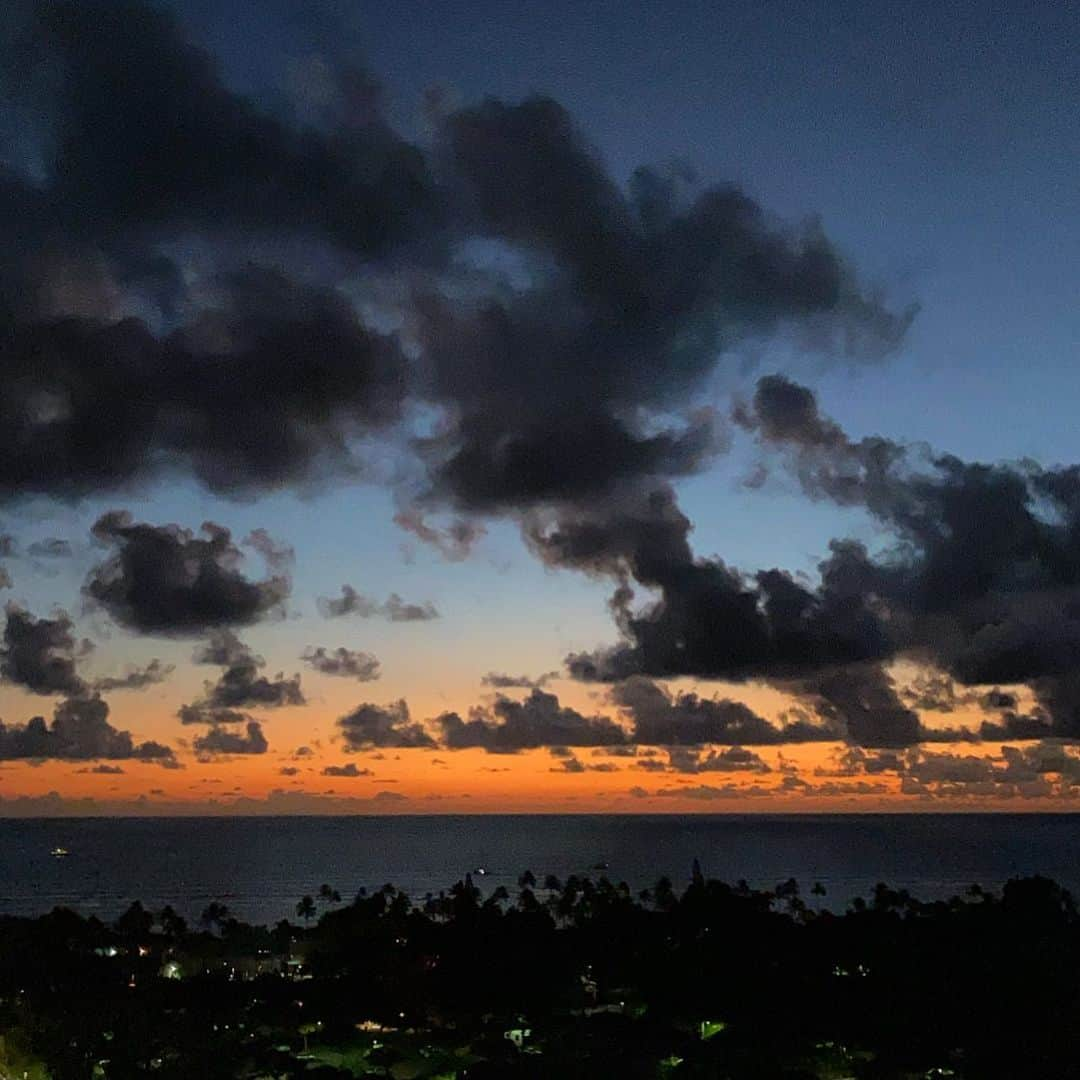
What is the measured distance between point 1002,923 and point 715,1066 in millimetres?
30162

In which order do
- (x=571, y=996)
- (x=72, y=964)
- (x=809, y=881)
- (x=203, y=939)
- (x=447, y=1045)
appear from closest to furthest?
1. (x=447, y=1045)
2. (x=571, y=996)
3. (x=72, y=964)
4. (x=203, y=939)
5. (x=809, y=881)

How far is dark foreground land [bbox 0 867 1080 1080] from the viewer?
3912cm

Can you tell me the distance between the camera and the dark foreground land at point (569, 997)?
39.1 metres

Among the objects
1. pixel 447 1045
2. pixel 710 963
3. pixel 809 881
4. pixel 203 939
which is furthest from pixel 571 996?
pixel 809 881

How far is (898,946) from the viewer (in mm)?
57312

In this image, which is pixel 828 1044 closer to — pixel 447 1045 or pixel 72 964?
pixel 447 1045

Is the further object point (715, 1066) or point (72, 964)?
point (72, 964)

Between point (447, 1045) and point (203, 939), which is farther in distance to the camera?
point (203, 939)

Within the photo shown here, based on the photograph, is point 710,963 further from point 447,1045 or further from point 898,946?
point 447,1045

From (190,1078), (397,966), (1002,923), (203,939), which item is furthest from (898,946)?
(203,939)

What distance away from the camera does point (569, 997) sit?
2133 inches

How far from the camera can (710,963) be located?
5491cm

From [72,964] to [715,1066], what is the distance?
33.1 metres

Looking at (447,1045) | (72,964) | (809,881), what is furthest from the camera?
(809,881)
